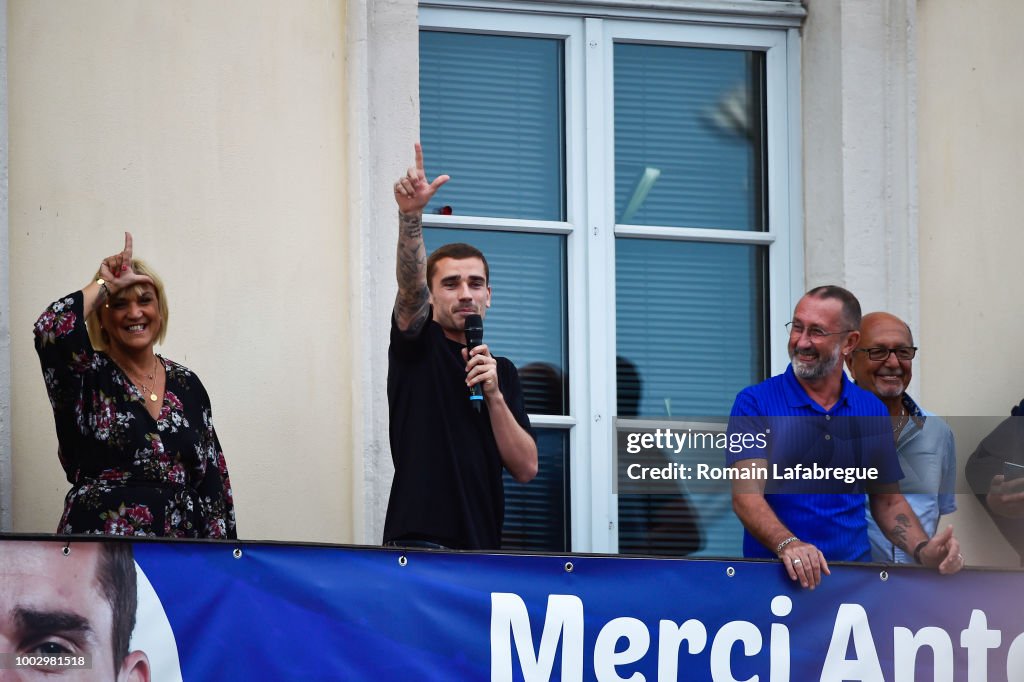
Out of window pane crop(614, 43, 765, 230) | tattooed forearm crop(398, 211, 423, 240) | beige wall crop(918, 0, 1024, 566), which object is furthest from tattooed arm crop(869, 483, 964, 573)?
tattooed forearm crop(398, 211, 423, 240)

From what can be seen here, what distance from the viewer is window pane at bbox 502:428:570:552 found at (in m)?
7.59

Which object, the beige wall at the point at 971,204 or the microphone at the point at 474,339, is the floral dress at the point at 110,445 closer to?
the microphone at the point at 474,339

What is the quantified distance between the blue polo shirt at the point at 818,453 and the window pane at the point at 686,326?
1.05 m

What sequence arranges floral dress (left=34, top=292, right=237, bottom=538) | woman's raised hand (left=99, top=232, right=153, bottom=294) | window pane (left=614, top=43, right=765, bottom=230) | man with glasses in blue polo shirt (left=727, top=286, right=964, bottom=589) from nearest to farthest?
floral dress (left=34, top=292, right=237, bottom=538) → woman's raised hand (left=99, top=232, right=153, bottom=294) → man with glasses in blue polo shirt (left=727, top=286, right=964, bottom=589) → window pane (left=614, top=43, right=765, bottom=230)

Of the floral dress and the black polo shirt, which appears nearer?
the floral dress

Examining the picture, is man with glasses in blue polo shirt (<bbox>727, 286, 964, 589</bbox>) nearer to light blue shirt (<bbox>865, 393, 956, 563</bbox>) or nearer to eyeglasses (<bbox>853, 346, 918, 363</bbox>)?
light blue shirt (<bbox>865, 393, 956, 563</bbox>)

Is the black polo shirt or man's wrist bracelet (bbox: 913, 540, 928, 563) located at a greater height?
the black polo shirt

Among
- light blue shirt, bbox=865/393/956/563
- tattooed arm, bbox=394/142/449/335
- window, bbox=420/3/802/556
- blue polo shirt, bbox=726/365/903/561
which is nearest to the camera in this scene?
tattooed arm, bbox=394/142/449/335

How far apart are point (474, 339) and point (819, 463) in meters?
1.28

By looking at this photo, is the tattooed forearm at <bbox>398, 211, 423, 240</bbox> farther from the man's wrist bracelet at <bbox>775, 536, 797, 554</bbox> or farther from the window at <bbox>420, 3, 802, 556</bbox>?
the man's wrist bracelet at <bbox>775, 536, 797, 554</bbox>

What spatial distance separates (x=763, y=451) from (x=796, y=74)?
2.28 metres

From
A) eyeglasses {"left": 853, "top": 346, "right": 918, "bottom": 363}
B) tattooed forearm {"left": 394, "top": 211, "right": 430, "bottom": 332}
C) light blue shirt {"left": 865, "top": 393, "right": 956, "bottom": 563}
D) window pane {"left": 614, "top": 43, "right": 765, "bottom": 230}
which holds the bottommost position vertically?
light blue shirt {"left": 865, "top": 393, "right": 956, "bottom": 563}

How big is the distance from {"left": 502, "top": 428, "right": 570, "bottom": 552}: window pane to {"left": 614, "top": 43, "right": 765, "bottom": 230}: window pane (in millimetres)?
1015

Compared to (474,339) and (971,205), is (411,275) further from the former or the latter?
(971,205)
